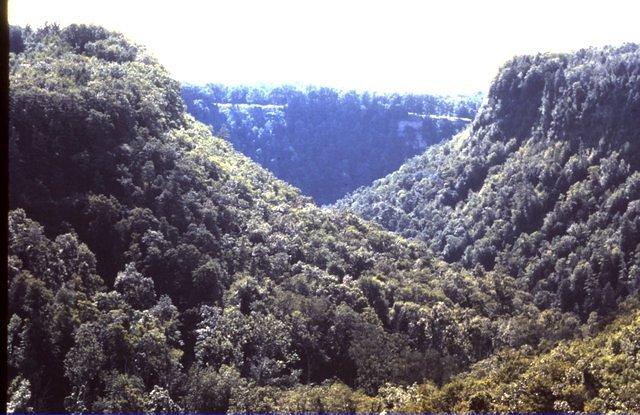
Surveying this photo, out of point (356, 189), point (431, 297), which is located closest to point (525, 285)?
point (431, 297)

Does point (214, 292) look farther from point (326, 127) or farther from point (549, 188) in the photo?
point (326, 127)

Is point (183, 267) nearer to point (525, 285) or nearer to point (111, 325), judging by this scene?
point (111, 325)

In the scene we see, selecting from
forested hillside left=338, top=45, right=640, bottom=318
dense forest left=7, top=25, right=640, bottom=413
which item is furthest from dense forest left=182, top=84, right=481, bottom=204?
dense forest left=7, top=25, right=640, bottom=413

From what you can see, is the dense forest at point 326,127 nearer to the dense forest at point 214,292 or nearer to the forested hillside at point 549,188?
the forested hillside at point 549,188

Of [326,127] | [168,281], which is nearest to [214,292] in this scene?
[168,281]

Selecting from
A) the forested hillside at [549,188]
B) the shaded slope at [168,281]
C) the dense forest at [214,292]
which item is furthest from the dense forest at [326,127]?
the shaded slope at [168,281]

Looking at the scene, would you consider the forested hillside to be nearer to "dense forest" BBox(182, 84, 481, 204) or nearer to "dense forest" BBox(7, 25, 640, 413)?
"dense forest" BBox(7, 25, 640, 413)
